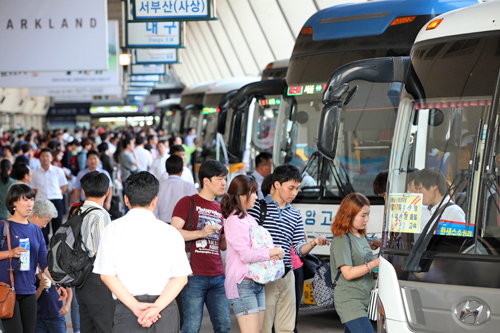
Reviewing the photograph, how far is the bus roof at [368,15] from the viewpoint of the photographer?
6.84 metres

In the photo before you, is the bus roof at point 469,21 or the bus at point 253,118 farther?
the bus at point 253,118

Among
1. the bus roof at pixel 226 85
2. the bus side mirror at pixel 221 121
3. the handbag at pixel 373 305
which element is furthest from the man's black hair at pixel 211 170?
the bus roof at pixel 226 85

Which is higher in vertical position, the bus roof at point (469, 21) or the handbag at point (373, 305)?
the bus roof at point (469, 21)

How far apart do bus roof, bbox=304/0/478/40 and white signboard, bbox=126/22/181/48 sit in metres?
6.27

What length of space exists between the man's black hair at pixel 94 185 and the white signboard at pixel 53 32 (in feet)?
14.7

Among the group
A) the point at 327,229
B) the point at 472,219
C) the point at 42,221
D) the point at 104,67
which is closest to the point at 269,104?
the point at 104,67

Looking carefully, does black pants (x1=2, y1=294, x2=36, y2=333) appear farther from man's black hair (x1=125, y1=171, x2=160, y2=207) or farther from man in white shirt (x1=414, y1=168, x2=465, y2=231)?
man in white shirt (x1=414, y1=168, x2=465, y2=231)

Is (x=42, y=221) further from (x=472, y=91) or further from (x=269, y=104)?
(x=269, y=104)

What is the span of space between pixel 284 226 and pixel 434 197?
1.53m

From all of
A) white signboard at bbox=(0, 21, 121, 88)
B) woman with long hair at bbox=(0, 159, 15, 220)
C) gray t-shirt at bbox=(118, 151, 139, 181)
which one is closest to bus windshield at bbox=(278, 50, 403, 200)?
woman with long hair at bbox=(0, 159, 15, 220)

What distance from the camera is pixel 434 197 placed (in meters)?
3.87

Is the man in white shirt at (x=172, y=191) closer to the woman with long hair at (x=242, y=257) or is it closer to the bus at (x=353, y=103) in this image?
the bus at (x=353, y=103)

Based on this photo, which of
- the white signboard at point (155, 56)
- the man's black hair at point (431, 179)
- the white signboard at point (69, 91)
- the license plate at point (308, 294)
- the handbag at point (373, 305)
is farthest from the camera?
the white signboard at point (69, 91)

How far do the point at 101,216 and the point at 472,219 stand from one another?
2.47m
